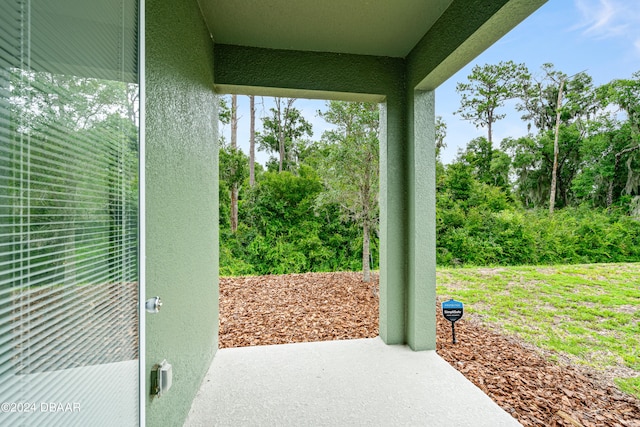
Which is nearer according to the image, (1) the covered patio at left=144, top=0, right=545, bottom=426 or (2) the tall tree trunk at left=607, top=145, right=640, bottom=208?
(1) the covered patio at left=144, top=0, right=545, bottom=426

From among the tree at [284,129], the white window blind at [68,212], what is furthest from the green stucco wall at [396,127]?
the tree at [284,129]

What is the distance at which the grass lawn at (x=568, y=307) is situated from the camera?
2.91 m

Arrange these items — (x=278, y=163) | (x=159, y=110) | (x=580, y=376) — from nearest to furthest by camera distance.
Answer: (x=159, y=110)
(x=580, y=376)
(x=278, y=163)

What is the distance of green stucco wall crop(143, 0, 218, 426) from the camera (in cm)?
138

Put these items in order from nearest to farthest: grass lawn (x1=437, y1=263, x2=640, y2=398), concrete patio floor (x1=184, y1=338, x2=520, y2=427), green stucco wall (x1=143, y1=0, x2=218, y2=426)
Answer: green stucco wall (x1=143, y1=0, x2=218, y2=426)
concrete patio floor (x1=184, y1=338, x2=520, y2=427)
grass lawn (x1=437, y1=263, x2=640, y2=398)

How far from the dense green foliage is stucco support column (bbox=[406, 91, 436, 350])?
1.34 m

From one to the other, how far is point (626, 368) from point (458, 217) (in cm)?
441

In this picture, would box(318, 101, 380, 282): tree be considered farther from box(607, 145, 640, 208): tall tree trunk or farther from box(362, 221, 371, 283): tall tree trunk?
box(607, 145, 640, 208): tall tree trunk

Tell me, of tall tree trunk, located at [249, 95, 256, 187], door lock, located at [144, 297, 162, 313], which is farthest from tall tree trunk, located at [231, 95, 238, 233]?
door lock, located at [144, 297, 162, 313]

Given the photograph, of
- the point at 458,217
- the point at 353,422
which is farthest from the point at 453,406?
the point at 458,217

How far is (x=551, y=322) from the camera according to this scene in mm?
3602

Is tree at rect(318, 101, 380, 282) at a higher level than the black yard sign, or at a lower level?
higher

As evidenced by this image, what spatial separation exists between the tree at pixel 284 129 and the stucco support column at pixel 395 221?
5.40 meters

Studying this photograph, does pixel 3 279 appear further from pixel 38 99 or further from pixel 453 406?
pixel 453 406
